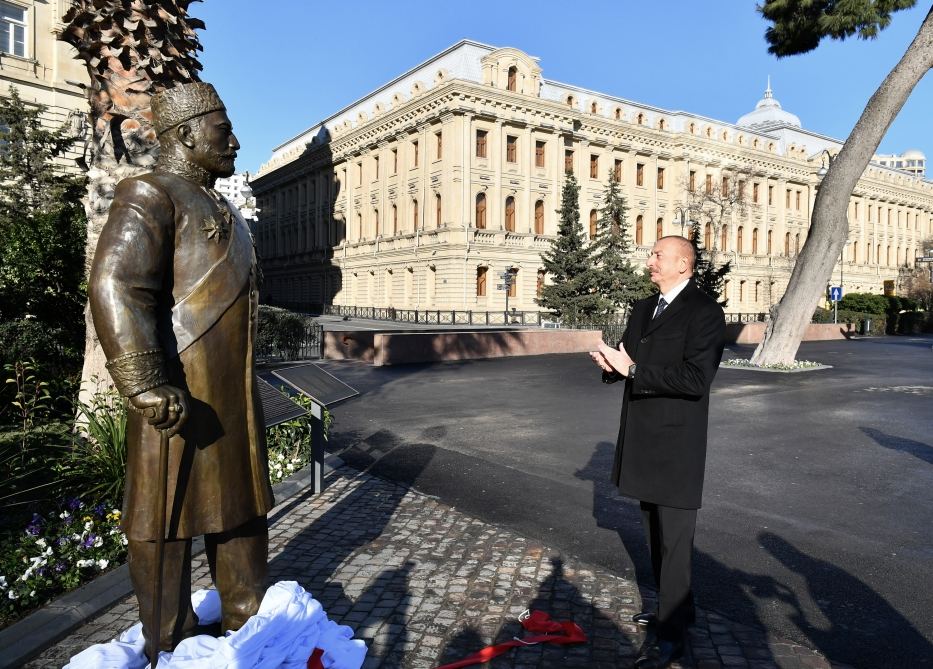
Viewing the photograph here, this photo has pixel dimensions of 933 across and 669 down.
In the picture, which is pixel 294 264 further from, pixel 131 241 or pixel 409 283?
pixel 131 241

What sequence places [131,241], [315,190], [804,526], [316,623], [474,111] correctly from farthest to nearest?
[315,190] → [474,111] → [804,526] → [316,623] → [131,241]

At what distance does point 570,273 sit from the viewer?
117 feet

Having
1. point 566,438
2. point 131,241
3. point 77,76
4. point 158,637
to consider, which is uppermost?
point 77,76

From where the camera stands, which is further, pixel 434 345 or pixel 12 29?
pixel 12 29

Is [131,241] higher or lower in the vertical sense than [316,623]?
higher

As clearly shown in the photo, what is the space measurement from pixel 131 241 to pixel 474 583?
2.79 meters

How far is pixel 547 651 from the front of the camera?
3.20 meters

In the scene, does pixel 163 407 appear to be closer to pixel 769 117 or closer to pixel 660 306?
pixel 660 306

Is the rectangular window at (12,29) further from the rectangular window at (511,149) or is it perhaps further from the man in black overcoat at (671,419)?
the man in black overcoat at (671,419)

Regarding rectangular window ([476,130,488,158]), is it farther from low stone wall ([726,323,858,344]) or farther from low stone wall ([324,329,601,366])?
low stone wall ([324,329,601,366])

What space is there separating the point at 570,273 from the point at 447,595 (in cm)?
3256

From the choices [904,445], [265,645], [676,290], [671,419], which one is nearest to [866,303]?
[904,445]

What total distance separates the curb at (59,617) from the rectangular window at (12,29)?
29.3m

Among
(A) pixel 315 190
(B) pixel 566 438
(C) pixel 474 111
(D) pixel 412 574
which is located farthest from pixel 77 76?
(A) pixel 315 190
